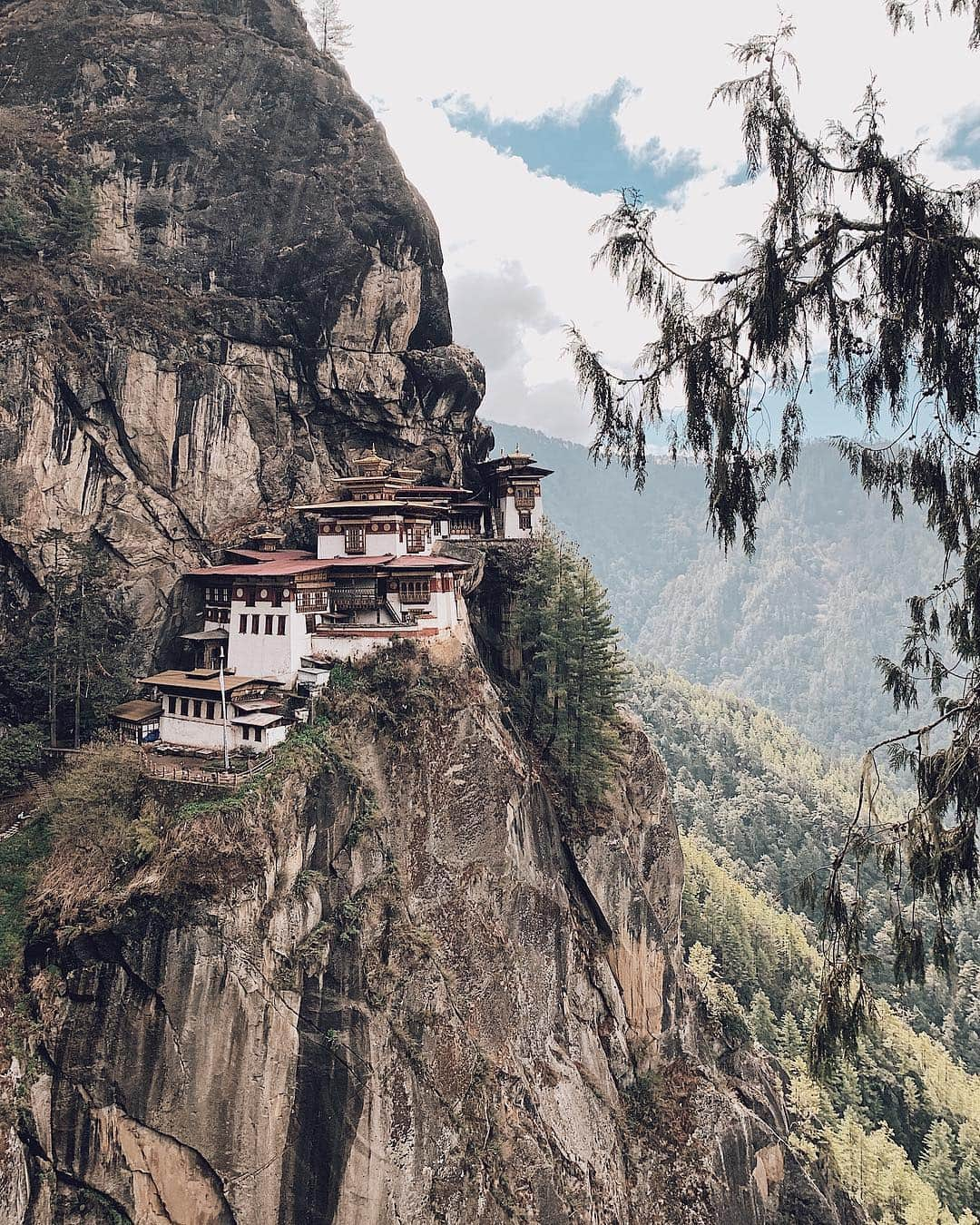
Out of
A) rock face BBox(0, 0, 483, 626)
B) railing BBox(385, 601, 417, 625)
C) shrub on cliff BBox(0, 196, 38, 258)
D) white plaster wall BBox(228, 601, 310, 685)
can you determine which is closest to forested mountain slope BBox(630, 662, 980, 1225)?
railing BBox(385, 601, 417, 625)

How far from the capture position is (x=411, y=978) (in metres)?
24.0

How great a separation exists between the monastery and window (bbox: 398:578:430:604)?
0.04 m

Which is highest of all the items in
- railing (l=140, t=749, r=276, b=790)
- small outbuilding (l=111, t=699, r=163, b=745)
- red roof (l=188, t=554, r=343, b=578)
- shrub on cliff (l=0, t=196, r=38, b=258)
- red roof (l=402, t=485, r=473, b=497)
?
shrub on cliff (l=0, t=196, r=38, b=258)

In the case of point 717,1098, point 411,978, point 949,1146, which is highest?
point 411,978

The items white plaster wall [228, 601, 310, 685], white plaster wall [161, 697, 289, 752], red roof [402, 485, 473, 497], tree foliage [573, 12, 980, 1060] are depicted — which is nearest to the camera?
tree foliage [573, 12, 980, 1060]

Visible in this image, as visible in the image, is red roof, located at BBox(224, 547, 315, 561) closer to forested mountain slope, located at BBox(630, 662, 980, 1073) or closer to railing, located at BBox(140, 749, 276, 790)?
railing, located at BBox(140, 749, 276, 790)

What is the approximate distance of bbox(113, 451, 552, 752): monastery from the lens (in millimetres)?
27078

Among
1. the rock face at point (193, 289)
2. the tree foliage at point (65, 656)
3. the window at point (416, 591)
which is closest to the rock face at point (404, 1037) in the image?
the window at point (416, 591)

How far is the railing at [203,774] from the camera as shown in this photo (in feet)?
75.1

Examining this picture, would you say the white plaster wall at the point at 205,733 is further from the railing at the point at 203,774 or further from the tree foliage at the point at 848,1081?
the tree foliage at the point at 848,1081

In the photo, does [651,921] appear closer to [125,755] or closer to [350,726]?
[350,726]

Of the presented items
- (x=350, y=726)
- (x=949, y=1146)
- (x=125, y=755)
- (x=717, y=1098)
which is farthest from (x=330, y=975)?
(x=949, y=1146)

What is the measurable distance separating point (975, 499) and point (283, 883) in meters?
20.9

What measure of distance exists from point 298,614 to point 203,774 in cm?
753
